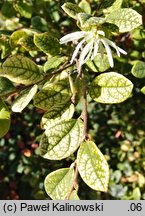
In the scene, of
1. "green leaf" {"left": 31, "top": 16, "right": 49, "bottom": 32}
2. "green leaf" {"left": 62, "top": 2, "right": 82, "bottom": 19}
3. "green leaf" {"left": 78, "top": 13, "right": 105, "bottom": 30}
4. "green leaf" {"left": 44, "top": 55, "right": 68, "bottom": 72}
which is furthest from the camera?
"green leaf" {"left": 31, "top": 16, "right": 49, "bottom": 32}

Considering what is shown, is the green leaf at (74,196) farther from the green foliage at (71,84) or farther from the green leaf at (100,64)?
the green leaf at (100,64)

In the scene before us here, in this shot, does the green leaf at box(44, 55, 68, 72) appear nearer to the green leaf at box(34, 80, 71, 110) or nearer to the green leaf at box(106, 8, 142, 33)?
the green leaf at box(34, 80, 71, 110)

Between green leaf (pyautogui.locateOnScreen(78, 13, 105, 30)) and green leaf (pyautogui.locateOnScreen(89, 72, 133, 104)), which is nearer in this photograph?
green leaf (pyautogui.locateOnScreen(78, 13, 105, 30))

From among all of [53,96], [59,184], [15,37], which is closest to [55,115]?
[53,96]

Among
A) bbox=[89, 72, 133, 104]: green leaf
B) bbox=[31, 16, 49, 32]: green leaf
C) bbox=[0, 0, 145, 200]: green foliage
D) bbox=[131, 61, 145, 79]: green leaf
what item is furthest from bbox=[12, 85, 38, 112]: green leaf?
bbox=[31, 16, 49, 32]: green leaf

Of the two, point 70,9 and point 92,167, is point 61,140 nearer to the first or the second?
point 92,167

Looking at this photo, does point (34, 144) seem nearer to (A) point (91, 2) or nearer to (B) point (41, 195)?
(B) point (41, 195)
